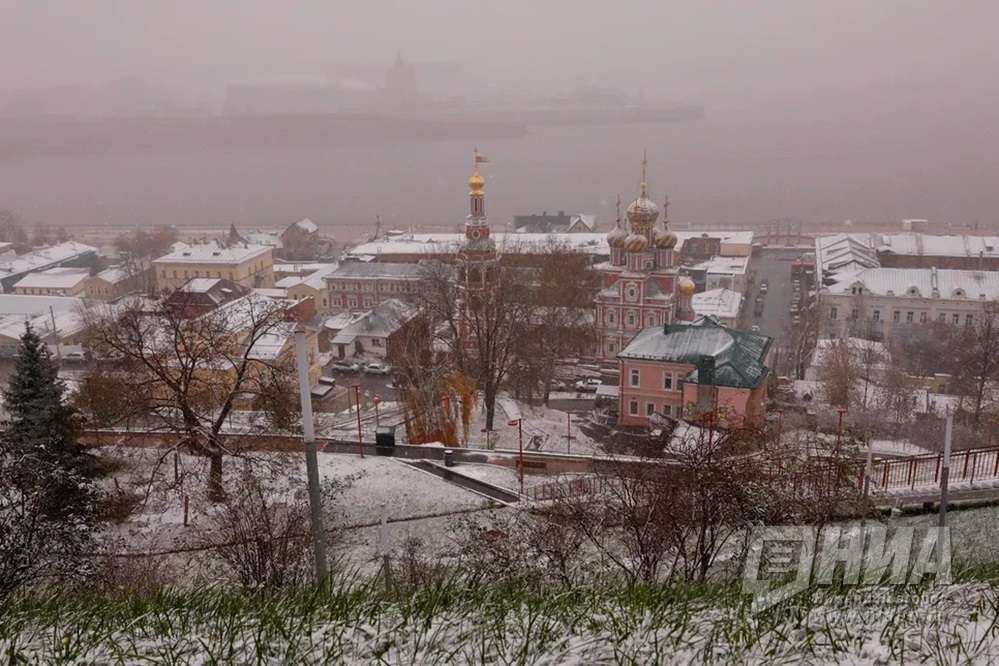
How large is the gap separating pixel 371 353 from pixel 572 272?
8.85 meters

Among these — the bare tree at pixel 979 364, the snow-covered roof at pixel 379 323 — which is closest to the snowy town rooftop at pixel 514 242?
the snow-covered roof at pixel 379 323

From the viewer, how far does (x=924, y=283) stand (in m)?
30.9

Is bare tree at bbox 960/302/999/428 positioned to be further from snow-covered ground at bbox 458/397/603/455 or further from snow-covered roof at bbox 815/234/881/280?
snow-covered roof at bbox 815/234/881/280

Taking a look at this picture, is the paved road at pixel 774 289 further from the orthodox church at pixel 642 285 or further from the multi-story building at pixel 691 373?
the multi-story building at pixel 691 373

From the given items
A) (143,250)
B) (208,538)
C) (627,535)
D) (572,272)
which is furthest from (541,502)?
(143,250)

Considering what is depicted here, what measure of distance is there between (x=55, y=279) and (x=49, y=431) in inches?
1426

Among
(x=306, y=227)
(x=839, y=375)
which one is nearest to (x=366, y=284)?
(x=306, y=227)

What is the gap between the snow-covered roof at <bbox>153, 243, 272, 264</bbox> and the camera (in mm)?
41406

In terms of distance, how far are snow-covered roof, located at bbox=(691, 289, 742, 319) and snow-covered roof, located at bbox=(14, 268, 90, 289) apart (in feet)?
102

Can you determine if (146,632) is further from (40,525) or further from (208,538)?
(208,538)

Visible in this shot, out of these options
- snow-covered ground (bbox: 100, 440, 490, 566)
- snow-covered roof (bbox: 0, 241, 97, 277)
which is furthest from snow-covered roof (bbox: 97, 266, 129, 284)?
snow-covered ground (bbox: 100, 440, 490, 566)

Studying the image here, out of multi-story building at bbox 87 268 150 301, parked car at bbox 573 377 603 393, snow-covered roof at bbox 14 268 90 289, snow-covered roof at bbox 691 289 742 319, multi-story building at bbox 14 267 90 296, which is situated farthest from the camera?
multi-story building at bbox 87 268 150 301

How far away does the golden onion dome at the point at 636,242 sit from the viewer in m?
24.5

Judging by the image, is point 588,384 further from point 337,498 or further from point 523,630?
point 523,630
